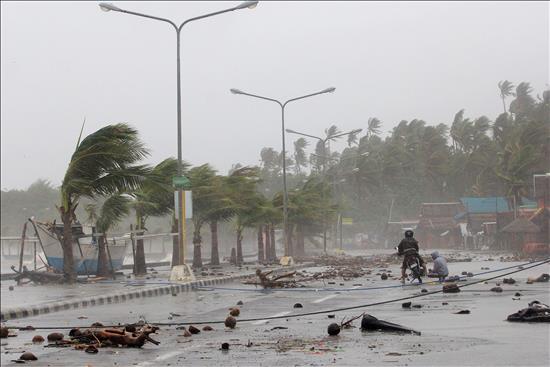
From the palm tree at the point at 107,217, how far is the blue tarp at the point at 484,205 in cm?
5637

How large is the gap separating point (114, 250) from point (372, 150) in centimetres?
7895

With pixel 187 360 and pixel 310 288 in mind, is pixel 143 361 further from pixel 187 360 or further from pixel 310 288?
pixel 310 288

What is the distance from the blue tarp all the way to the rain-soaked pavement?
63.6m

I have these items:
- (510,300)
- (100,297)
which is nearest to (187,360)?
(510,300)

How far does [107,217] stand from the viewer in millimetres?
27266

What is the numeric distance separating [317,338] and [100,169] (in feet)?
48.9

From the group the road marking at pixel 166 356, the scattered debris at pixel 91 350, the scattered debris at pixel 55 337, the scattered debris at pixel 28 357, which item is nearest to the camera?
the road marking at pixel 166 356

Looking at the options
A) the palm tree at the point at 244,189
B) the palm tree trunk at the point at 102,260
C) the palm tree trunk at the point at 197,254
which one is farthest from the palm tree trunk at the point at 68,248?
the palm tree at the point at 244,189

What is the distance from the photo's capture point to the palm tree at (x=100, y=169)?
77.0 ft

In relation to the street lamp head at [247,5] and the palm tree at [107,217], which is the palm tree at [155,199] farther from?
the street lamp head at [247,5]

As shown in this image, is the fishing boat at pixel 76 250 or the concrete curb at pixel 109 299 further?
the fishing boat at pixel 76 250

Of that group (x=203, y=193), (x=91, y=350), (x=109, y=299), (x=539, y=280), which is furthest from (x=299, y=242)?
(x=91, y=350)

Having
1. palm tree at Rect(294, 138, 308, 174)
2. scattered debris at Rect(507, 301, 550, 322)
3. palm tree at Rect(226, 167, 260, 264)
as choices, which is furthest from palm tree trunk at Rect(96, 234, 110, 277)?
palm tree at Rect(294, 138, 308, 174)

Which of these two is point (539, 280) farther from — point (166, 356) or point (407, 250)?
point (166, 356)
